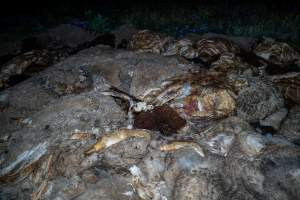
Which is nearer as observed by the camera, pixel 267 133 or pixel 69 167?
pixel 69 167

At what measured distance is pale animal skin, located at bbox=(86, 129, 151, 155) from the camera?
4.50 meters

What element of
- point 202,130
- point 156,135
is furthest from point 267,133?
point 156,135

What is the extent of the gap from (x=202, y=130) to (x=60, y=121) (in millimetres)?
2561

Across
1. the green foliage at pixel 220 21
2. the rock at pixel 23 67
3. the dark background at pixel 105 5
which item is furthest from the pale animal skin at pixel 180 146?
the dark background at pixel 105 5

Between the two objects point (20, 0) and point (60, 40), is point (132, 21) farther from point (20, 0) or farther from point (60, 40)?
point (20, 0)

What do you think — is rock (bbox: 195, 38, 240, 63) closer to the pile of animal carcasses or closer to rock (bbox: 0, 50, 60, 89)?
the pile of animal carcasses

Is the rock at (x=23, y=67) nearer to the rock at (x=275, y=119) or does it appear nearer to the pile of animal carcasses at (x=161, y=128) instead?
the pile of animal carcasses at (x=161, y=128)

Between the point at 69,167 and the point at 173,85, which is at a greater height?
the point at 173,85

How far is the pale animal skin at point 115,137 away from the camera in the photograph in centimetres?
450

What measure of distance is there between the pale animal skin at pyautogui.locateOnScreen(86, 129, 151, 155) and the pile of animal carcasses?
0.6 inches

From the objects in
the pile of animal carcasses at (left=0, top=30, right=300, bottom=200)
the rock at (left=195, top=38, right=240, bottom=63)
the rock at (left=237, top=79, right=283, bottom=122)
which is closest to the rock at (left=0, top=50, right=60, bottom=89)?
the pile of animal carcasses at (left=0, top=30, right=300, bottom=200)

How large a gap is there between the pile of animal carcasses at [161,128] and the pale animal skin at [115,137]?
0.02 m

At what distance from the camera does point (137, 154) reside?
4.50m

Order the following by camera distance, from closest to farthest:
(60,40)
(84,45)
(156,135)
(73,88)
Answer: (156,135)
(73,88)
(84,45)
(60,40)
